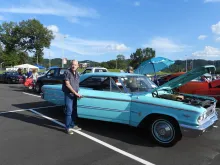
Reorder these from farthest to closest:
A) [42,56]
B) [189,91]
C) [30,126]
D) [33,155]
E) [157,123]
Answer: [42,56], [189,91], [30,126], [157,123], [33,155]

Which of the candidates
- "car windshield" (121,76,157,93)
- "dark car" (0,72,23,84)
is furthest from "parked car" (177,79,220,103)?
"dark car" (0,72,23,84)

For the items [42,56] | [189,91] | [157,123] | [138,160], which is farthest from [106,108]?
[42,56]

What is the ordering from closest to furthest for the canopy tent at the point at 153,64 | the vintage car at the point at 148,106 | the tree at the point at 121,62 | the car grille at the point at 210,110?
the vintage car at the point at 148,106 < the car grille at the point at 210,110 < the canopy tent at the point at 153,64 < the tree at the point at 121,62

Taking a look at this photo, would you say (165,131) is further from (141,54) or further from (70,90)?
(141,54)

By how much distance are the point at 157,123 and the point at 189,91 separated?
20.6 feet

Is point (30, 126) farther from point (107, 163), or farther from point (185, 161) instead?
point (185, 161)

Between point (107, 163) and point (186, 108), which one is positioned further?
point (186, 108)

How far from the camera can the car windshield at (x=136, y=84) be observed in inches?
225

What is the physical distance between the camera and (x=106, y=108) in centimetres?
537

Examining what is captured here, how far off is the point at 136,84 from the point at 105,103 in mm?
1007

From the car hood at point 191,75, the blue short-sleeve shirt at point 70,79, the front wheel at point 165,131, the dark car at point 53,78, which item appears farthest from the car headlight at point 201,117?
the dark car at point 53,78

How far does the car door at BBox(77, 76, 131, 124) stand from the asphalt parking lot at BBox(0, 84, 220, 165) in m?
0.47

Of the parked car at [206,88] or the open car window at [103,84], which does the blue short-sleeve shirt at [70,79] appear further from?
the parked car at [206,88]

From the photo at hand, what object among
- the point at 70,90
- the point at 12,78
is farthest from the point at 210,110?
the point at 12,78
